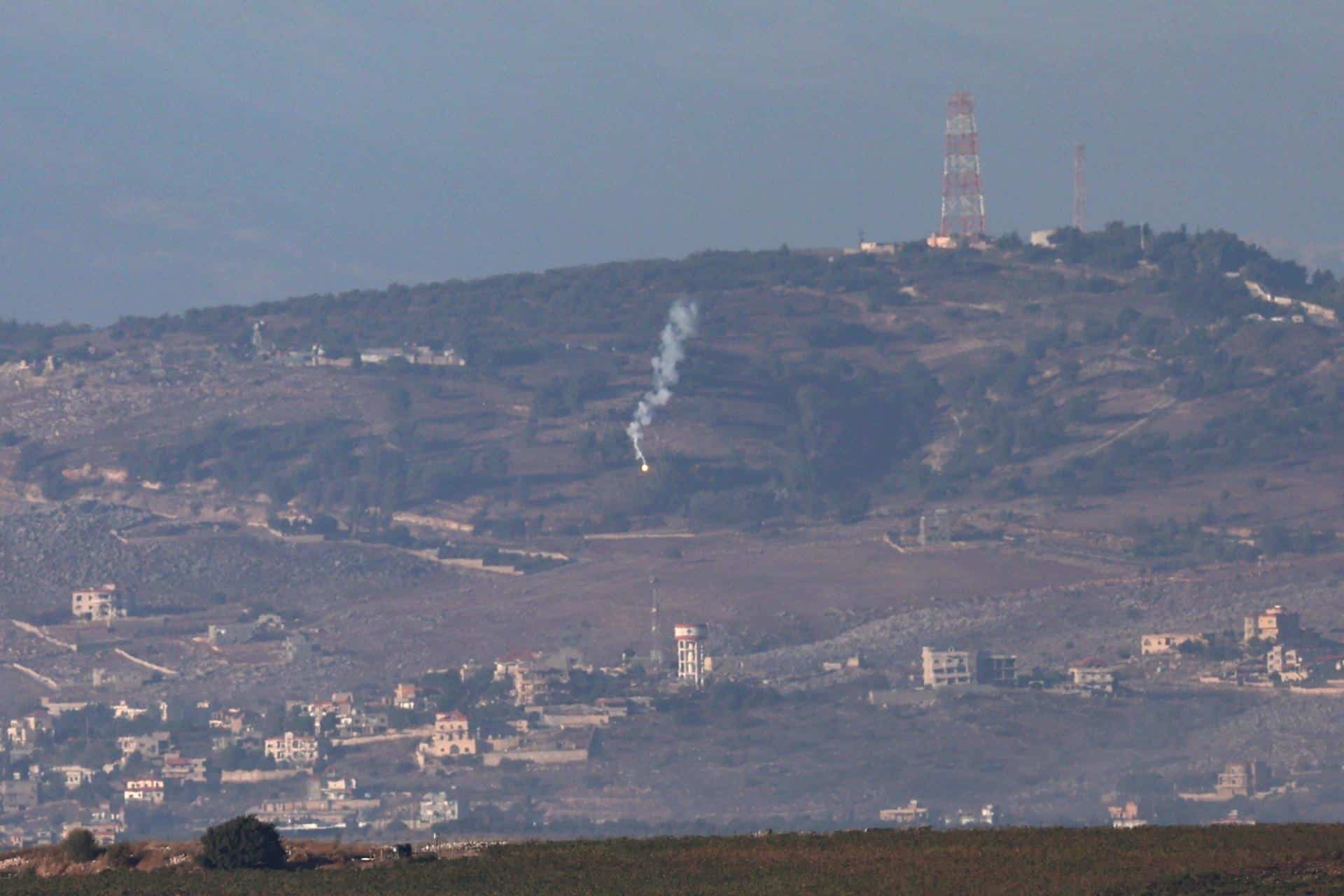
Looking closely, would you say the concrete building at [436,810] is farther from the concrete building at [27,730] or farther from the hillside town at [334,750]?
the concrete building at [27,730]

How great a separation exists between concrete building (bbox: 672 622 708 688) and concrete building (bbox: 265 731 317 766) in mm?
27397

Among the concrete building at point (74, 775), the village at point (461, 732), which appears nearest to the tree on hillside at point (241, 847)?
the village at point (461, 732)

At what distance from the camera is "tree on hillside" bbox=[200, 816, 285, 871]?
47.7 metres

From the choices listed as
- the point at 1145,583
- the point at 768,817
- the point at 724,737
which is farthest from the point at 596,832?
the point at 1145,583

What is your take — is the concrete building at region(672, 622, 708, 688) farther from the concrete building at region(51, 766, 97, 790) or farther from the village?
the concrete building at region(51, 766, 97, 790)

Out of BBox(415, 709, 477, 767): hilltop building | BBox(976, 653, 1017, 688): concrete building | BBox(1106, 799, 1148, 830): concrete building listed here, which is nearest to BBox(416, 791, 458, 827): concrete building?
BBox(415, 709, 477, 767): hilltop building

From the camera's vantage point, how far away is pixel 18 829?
148m

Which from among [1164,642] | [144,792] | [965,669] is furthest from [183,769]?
[1164,642]

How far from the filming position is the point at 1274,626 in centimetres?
18088

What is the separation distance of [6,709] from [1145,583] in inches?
2998

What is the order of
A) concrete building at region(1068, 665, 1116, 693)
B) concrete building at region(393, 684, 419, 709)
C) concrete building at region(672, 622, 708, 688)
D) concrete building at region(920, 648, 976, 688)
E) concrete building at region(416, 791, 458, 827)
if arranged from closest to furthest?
1. concrete building at region(416, 791, 458, 827)
2. concrete building at region(1068, 665, 1116, 693)
3. concrete building at region(393, 684, 419, 709)
4. concrete building at region(920, 648, 976, 688)
5. concrete building at region(672, 622, 708, 688)

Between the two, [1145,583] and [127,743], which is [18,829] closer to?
[127,743]

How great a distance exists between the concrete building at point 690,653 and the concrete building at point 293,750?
89.9 feet

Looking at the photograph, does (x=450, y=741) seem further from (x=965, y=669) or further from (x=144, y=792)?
(x=965, y=669)
